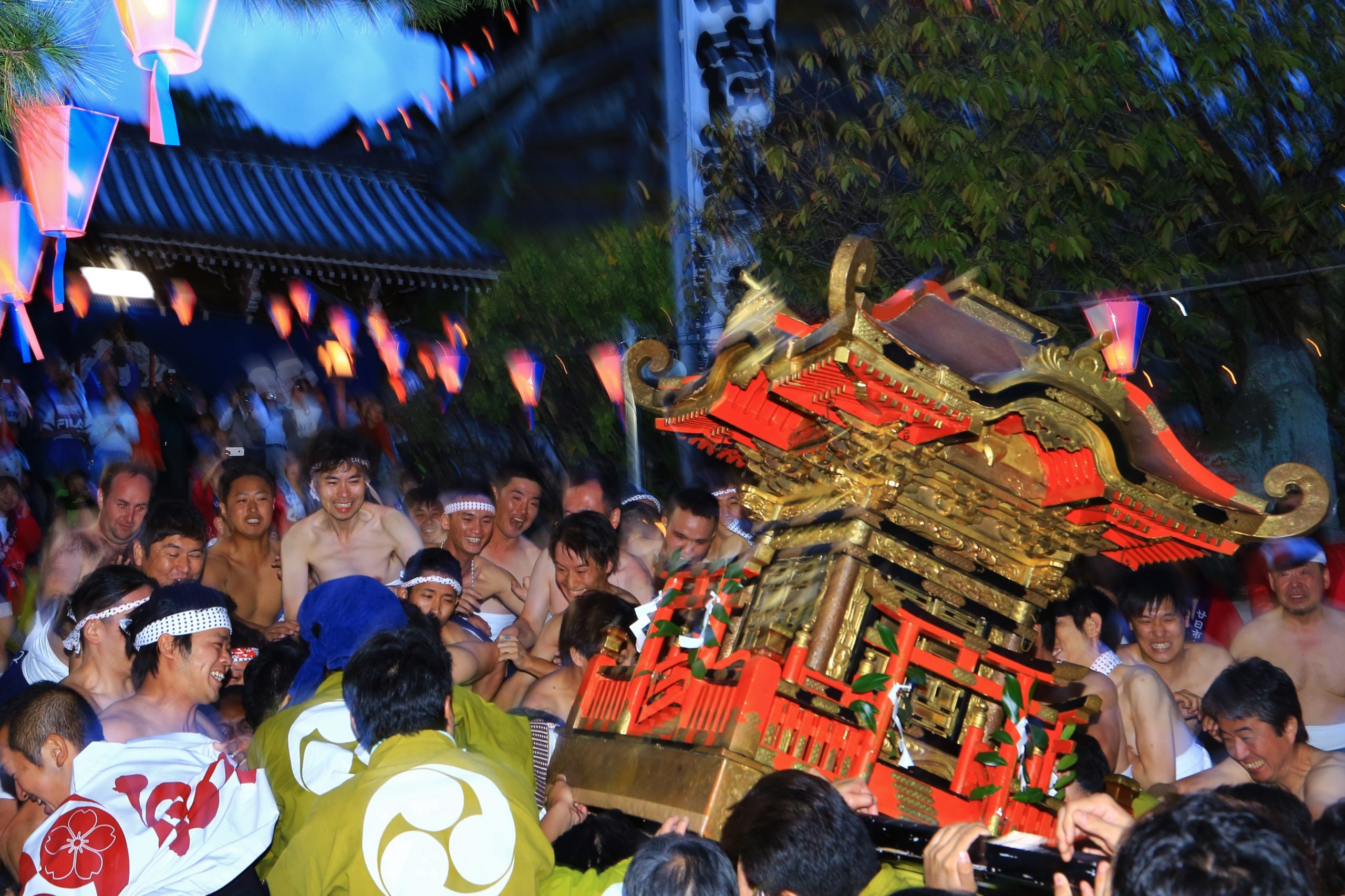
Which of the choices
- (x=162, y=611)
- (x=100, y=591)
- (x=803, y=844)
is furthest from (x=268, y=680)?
(x=803, y=844)

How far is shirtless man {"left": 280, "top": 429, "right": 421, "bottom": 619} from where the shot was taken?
20.9ft

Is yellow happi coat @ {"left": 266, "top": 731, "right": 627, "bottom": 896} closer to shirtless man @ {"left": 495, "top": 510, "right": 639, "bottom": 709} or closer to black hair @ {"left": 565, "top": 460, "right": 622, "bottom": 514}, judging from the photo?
shirtless man @ {"left": 495, "top": 510, "right": 639, "bottom": 709}

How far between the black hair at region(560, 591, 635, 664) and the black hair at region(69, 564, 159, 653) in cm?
156

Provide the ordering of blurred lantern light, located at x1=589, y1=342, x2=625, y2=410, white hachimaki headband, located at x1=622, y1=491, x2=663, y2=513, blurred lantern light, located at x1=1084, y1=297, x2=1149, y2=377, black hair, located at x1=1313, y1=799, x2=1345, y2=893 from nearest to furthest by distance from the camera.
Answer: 1. black hair, located at x1=1313, y1=799, x2=1345, y2=893
2. blurred lantern light, located at x1=1084, y1=297, x2=1149, y2=377
3. white hachimaki headband, located at x1=622, y1=491, x2=663, y2=513
4. blurred lantern light, located at x1=589, y1=342, x2=625, y2=410

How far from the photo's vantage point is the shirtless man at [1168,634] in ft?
17.2

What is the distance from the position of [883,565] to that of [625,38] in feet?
37.9

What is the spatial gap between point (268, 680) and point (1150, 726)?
10.2ft

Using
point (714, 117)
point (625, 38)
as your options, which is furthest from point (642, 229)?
point (625, 38)

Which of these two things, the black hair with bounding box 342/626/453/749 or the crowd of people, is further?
the black hair with bounding box 342/626/453/749

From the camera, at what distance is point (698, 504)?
246 inches

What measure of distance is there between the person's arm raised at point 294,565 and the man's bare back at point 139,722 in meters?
2.19

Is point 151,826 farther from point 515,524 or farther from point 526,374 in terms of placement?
point 526,374

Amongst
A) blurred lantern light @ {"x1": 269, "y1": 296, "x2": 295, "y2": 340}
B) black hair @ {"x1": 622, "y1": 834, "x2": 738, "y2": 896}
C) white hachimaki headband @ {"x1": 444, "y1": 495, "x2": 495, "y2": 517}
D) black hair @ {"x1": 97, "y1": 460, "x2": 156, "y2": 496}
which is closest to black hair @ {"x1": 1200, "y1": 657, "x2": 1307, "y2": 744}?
black hair @ {"x1": 622, "y1": 834, "x2": 738, "y2": 896}

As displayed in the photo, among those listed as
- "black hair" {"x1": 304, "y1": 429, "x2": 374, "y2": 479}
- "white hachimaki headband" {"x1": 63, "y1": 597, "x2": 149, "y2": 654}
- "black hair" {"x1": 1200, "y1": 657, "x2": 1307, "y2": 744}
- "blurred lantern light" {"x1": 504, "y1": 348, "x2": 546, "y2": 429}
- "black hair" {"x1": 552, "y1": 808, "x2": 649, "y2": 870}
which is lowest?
"black hair" {"x1": 552, "y1": 808, "x2": 649, "y2": 870}
